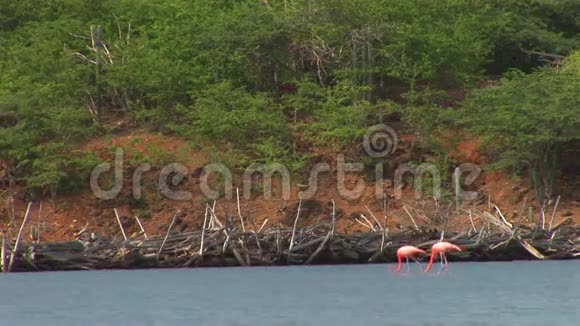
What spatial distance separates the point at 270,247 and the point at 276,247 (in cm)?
23

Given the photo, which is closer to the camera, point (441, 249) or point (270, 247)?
point (441, 249)

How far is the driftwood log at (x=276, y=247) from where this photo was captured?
110 feet

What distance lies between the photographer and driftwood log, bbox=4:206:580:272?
33.5 m

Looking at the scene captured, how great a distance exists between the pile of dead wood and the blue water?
1.59 feet

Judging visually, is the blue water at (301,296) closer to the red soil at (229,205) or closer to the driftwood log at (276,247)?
the driftwood log at (276,247)

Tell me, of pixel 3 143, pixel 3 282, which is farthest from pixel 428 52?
pixel 3 282

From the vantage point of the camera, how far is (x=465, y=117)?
4509cm

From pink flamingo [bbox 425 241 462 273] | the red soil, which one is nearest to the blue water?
→ pink flamingo [bbox 425 241 462 273]

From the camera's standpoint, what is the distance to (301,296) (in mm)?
26281

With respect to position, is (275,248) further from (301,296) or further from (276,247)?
(301,296)

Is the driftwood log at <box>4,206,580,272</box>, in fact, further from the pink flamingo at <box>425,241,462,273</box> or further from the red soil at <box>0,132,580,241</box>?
the red soil at <box>0,132,580,241</box>

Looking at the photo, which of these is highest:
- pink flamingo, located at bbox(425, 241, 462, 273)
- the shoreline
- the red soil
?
pink flamingo, located at bbox(425, 241, 462, 273)

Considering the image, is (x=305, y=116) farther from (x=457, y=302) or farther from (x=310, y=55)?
(x=457, y=302)

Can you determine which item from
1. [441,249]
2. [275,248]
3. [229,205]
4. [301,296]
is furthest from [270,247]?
[229,205]
